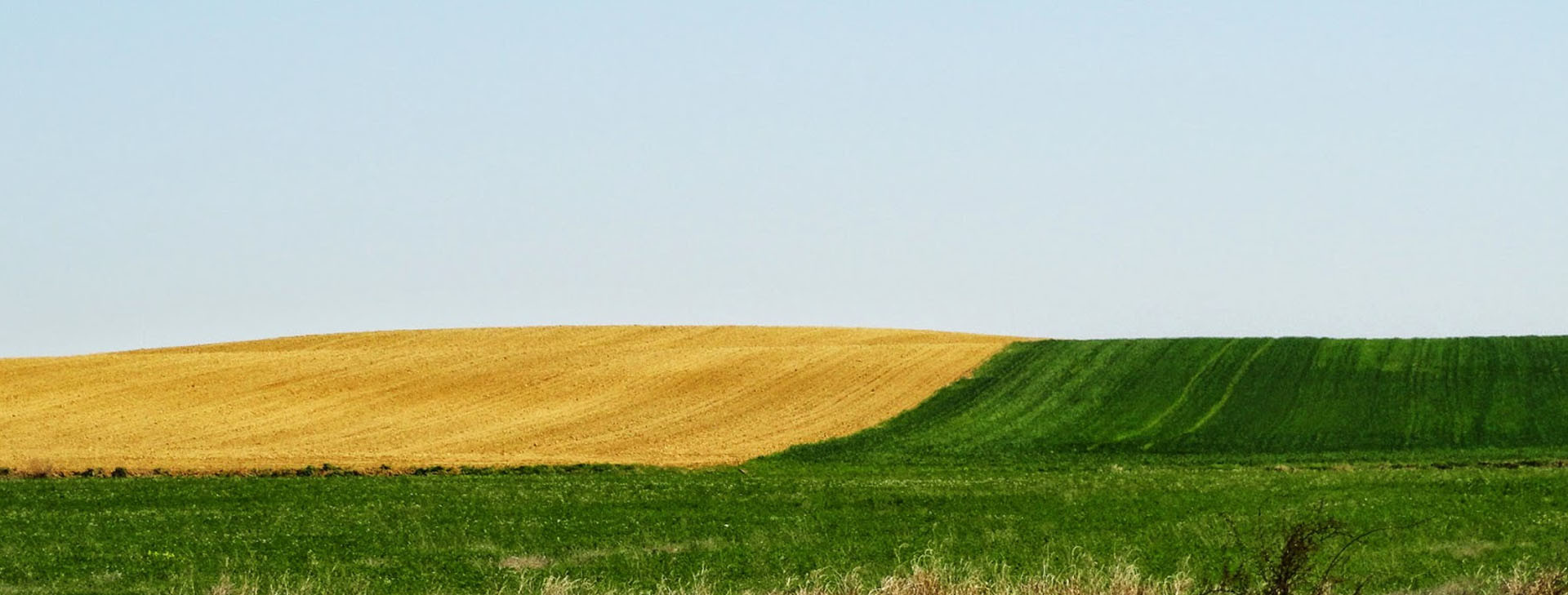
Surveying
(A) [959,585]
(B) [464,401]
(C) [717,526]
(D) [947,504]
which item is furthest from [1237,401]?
(A) [959,585]

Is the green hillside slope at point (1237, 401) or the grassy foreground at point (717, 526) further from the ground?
the green hillside slope at point (1237, 401)

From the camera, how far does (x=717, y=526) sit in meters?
28.9

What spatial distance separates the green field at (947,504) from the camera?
23.3 m

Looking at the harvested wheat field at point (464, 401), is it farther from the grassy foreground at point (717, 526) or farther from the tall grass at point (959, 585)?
the tall grass at point (959, 585)

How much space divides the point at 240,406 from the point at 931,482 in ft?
99.9

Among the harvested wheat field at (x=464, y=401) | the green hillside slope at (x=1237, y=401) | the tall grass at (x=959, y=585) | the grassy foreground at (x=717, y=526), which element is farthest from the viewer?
the green hillside slope at (x=1237, y=401)

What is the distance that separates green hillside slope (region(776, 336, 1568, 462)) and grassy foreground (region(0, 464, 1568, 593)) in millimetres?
9303

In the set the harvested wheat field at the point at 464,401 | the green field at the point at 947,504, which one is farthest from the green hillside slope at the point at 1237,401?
the harvested wheat field at the point at 464,401

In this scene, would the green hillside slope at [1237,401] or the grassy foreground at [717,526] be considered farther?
the green hillside slope at [1237,401]

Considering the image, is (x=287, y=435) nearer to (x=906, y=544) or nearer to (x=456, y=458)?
(x=456, y=458)

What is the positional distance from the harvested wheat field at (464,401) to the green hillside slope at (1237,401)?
2.72 metres

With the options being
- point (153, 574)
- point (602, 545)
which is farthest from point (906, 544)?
point (153, 574)

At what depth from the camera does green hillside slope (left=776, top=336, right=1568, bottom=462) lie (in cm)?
5012

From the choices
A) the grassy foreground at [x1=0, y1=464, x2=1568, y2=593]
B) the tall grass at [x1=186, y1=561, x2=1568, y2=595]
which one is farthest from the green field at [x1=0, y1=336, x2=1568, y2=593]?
the tall grass at [x1=186, y1=561, x2=1568, y2=595]
